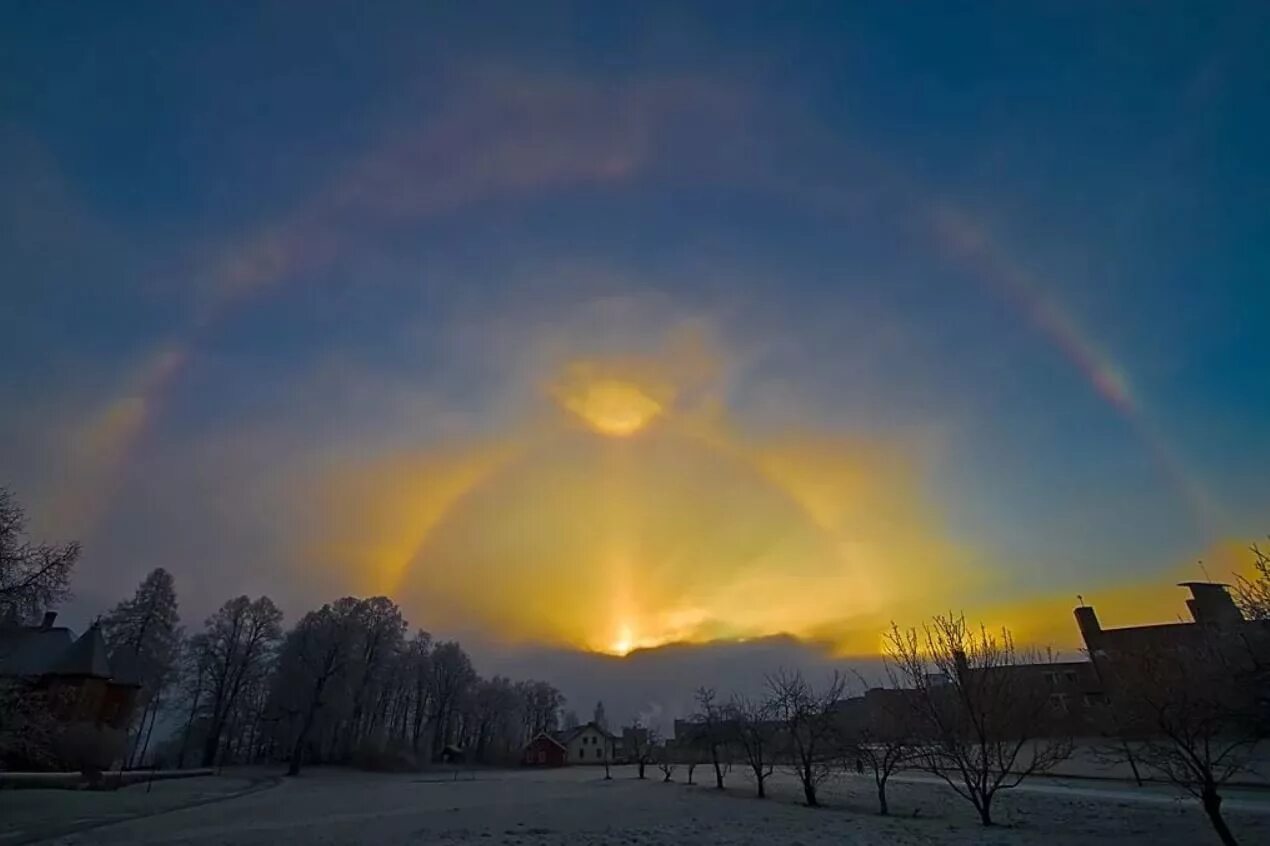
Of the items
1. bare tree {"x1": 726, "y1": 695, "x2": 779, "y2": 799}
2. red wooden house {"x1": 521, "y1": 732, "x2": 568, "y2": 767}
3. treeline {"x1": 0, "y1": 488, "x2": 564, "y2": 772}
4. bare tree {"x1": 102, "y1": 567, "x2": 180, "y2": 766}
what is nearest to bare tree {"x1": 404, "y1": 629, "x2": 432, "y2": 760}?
treeline {"x1": 0, "y1": 488, "x2": 564, "y2": 772}

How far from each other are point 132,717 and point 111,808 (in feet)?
108

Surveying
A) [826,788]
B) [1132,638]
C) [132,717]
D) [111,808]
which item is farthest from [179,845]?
[1132,638]

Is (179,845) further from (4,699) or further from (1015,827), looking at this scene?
(1015,827)

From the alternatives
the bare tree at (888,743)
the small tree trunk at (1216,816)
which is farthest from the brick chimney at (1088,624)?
the small tree trunk at (1216,816)

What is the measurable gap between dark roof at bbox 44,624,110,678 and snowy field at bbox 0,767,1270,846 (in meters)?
20.8

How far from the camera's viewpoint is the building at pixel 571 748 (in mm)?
97562

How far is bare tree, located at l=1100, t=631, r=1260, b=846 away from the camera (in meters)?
16.8

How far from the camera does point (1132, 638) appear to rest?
5262 centimetres

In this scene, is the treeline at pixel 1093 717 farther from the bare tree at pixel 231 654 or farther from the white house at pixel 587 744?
the white house at pixel 587 744

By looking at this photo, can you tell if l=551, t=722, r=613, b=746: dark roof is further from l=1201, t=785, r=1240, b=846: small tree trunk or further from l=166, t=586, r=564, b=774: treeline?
l=1201, t=785, r=1240, b=846: small tree trunk

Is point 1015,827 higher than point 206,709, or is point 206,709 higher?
point 206,709

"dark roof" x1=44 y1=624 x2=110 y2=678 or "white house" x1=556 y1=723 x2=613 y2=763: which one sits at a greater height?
"dark roof" x1=44 y1=624 x2=110 y2=678

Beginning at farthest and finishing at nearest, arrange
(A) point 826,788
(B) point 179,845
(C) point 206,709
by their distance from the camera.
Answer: (C) point 206,709
(A) point 826,788
(B) point 179,845

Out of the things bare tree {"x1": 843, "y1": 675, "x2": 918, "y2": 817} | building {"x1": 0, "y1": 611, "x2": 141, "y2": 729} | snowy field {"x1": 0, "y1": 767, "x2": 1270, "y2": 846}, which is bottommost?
snowy field {"x1": 0, "y1": 767, "x2": 1270, "y2": 846}
